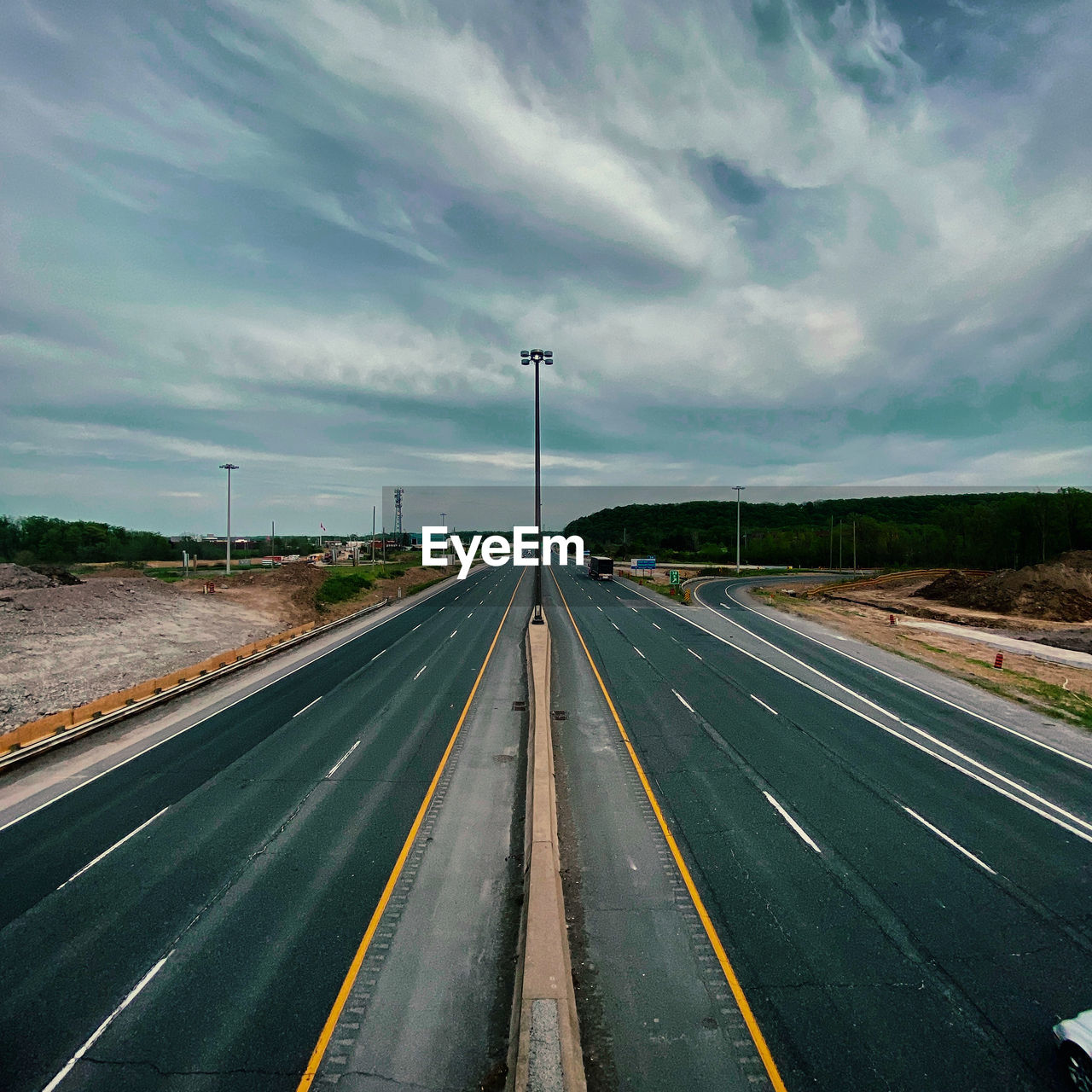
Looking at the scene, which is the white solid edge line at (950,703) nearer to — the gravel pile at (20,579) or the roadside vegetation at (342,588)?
the roadside vegetation at (342,588)

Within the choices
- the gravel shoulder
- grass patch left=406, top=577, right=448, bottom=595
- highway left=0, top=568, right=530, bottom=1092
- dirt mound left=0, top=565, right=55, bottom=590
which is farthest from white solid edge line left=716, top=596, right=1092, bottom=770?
dirt mound left=0, top=565, right=55, bottom=590

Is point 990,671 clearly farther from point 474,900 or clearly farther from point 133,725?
point 133,725

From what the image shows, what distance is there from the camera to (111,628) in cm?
3259

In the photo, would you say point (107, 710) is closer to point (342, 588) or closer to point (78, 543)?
point (342, 588)

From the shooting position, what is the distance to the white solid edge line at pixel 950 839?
31.2 ft

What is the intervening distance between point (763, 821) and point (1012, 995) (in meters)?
4.36

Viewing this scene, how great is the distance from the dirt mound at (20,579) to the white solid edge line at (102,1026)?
1855 inches

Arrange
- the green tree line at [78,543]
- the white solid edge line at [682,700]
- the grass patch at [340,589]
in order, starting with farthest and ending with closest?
the green tree line at [78,543] → the grass patch at [340,589] → the white solid edge line at [682,700]

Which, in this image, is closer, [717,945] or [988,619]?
[717,945]

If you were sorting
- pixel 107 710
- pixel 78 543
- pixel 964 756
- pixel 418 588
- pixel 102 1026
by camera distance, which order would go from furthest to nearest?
1. pixel 78 543
2. pixel 418 588
3. pixel 107 710
4. pixel 964 756
5. pixel 102 1026

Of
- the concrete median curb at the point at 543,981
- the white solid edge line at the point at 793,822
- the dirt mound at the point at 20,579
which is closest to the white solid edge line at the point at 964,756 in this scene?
the white solid edge line at the point at 793,822

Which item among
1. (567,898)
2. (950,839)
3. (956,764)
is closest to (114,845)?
(567,898)

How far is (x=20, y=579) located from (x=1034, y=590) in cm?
8478

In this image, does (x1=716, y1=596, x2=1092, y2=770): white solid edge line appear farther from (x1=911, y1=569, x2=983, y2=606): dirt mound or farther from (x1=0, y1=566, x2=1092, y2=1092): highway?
(x1=911, y1=569, x2=983, y2=606): dirt mound
